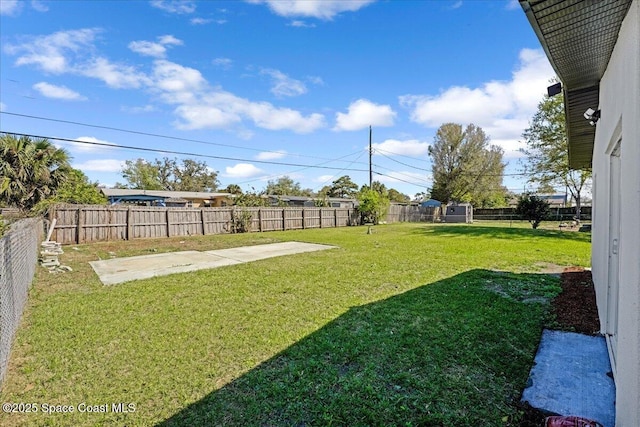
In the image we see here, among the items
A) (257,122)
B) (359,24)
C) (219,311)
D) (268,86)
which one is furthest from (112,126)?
(219,311)

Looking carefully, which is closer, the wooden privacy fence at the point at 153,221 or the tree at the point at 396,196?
the wooden privacy fence at the point at 153,221

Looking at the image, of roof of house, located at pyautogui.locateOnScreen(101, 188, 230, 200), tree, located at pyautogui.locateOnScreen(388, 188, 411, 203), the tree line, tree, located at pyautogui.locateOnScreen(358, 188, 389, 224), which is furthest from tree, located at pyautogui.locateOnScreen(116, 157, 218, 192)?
tree, located at pyautogui.locateOnScreen(358, 188, 389, 224)

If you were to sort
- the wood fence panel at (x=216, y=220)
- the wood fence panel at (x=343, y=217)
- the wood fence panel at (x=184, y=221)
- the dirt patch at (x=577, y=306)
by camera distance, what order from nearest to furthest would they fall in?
the dirt patch at (x=577, y=306)
the wood fence panel at (x=184, y=221)
the wood fence panel at (x=216, y=220)
the wood fence panel at (x=343, y=217)

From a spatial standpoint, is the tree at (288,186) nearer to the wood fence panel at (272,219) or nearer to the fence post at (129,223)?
the wood fence panel at (272,219)

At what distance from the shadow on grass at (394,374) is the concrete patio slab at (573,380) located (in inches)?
4.5

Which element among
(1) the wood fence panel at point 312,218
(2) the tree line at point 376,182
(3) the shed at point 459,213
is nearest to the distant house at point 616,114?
(2) the tree line at point 376,182

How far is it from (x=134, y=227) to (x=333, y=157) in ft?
72.3

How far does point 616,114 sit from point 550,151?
1785cm

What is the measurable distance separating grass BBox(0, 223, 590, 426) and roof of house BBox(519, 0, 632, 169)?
2.79 meters

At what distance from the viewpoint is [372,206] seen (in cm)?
2138

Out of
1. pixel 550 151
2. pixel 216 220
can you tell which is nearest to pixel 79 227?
pixel 216 220

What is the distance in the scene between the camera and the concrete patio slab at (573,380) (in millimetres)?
2131

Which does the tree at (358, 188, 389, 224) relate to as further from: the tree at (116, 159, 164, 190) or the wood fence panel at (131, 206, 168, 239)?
the tree at (116, 159, 164, 190)

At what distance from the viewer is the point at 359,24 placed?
1141cm
